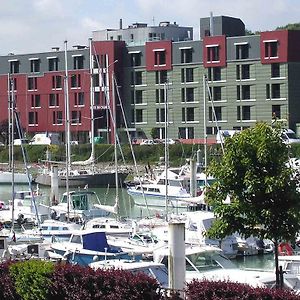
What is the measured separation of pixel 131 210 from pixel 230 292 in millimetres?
47684

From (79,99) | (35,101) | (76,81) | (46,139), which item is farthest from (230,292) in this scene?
(35,101)

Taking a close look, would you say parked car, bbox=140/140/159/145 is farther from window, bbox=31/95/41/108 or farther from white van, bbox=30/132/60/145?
window, bbox=31/95/41/108

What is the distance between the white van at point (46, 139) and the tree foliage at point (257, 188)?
84.6 meters

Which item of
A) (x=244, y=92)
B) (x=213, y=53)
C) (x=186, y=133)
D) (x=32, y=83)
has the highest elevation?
(x=213, y=53)

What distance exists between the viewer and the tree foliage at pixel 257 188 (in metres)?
23.2

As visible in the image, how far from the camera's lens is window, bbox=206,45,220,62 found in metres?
101

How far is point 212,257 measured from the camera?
30.9 m

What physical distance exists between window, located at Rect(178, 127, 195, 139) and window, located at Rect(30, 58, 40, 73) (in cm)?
2018

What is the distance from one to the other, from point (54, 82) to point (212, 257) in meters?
81.1

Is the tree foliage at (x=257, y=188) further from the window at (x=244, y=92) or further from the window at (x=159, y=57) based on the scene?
the window at (x=159, y=57)

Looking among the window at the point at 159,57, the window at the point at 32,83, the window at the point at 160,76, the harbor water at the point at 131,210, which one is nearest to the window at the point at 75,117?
the window at the point at 32,83

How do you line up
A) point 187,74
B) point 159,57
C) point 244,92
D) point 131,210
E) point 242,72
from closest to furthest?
1. point 131,210
2. point 244,92
3. point 242,72
4. point 187,74
5. point 159,57

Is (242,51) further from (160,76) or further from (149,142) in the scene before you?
(149,142)

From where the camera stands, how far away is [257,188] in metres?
23.1
